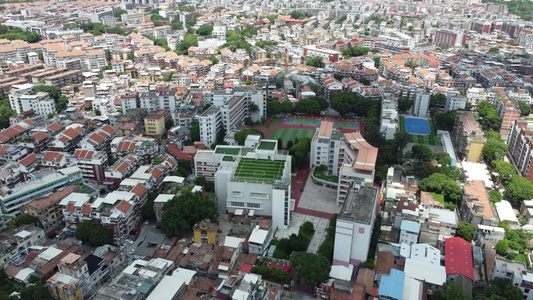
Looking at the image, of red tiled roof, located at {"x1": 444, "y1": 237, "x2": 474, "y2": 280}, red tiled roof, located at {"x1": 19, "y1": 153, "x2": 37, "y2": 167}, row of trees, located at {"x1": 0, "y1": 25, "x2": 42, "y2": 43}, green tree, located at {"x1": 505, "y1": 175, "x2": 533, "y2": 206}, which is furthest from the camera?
row of trees, located at {"x1": 0, "y1": 25, "x2": 42, "y2": 43}

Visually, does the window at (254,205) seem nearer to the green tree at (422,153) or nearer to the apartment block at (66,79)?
the green tree at (422,153)

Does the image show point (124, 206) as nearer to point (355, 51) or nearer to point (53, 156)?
point (53, 156)

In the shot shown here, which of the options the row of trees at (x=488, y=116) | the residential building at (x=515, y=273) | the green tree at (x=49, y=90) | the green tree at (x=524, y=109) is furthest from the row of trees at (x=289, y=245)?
the green tree at (x=49, y=90)

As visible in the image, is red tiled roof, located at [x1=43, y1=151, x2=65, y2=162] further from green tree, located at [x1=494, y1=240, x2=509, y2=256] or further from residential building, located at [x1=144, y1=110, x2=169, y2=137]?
green tree, located at [x1=494, y1=240, x2=509, y2=256]

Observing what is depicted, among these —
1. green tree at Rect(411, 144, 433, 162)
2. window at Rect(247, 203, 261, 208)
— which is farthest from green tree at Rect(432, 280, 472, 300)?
green tree at Rect(411, 144, 433, 162)

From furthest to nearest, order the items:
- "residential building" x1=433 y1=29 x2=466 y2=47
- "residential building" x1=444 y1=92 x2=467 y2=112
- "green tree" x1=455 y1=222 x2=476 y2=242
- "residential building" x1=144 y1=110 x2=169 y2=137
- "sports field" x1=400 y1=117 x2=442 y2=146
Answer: "residential building" x1=433 y1=29 x2=466 y2=47 < "residential building" x1=444 y1=92 x2=467 y2=112 < "sports field" x1=400 y1=117 x2=442 y2=146 < "residential building" x1=144 y1=110 x2=169 y2=137 < "green tree" x1=455 y1=222 x2=476 y2=242

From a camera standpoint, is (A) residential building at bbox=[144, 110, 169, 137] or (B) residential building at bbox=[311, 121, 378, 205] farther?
(A) residential building at bbox=[144, 110, 169, 137]

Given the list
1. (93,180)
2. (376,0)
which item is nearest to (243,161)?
(93,180)
